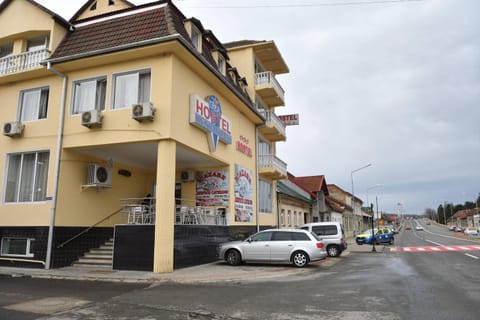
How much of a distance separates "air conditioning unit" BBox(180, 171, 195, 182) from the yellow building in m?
0.95

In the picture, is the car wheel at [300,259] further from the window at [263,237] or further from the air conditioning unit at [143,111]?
Result: the air conditioning unit at [143,111]

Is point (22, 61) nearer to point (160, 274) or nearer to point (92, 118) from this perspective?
point (92, 118)

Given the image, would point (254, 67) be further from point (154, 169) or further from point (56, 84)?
point (56, 84)

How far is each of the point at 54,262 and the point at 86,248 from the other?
4.79 feet

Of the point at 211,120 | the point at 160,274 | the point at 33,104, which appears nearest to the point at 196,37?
the point at 211,120

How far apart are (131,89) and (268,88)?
11564 millimetres

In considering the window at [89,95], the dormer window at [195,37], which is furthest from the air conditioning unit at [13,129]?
the dormer window at [195,37]

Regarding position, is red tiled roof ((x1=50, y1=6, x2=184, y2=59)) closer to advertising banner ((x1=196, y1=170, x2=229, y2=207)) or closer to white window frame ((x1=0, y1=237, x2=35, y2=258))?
advertising banner ((x1=196, y1=170, x2=229, y2=207))

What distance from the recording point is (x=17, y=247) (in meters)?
14.2

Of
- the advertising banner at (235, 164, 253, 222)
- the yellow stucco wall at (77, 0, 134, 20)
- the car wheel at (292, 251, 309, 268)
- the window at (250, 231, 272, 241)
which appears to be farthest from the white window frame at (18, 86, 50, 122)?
the car wheel at (292, 251, 309, 268)

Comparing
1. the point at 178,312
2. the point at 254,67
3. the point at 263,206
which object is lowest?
the point at 178,312

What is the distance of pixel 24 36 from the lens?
15500mm

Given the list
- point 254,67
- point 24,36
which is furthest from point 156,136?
point 254,67

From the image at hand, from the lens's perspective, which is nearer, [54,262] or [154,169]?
[54,262]
